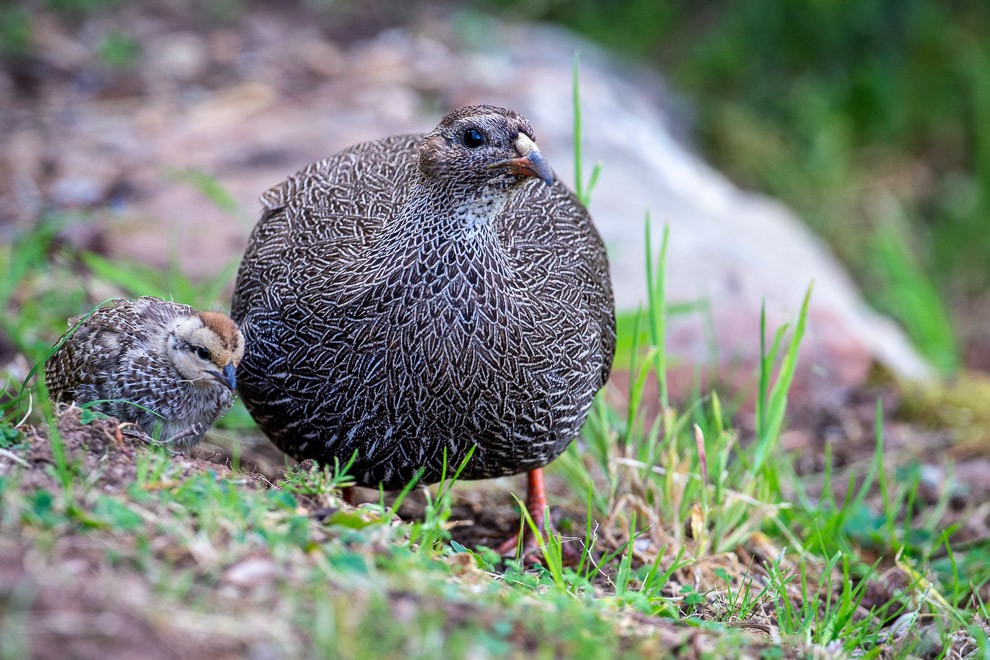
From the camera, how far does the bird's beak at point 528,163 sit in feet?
12.5

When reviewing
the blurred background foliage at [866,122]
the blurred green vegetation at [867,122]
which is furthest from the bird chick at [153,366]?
the blurred green vegetation at [867,122]

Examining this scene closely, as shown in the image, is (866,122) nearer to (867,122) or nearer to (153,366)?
(867,122)

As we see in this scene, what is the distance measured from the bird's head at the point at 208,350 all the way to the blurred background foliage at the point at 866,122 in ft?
21.7

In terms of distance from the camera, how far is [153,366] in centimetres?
382

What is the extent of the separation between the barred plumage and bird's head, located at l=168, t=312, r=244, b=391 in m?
0.22

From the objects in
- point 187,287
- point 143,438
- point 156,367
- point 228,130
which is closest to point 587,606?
point 143,438

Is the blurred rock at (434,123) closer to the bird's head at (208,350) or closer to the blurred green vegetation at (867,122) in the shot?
the blurred green vegetation at (867,122)

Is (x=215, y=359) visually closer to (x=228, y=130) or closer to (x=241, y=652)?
(x=241, y=652)

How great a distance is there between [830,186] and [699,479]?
6432 mm

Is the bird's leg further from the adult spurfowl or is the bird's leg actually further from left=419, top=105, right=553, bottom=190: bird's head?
left=419, top=105, right=553, bottom=190: bird's head

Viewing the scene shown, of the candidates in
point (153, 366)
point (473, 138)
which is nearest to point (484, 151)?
point (473, 138)

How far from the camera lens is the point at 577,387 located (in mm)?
4113

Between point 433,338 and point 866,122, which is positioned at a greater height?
point 866,122

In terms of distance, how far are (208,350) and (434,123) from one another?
4.63 m
